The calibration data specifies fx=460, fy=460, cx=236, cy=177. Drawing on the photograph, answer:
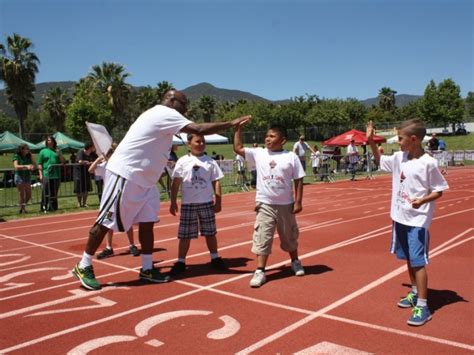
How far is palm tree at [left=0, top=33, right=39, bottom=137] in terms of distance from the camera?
159 feet

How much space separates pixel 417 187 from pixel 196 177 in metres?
2.73

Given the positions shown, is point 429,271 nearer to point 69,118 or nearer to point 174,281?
point 174,281

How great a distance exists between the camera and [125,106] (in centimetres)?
6109

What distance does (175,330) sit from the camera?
150 inches

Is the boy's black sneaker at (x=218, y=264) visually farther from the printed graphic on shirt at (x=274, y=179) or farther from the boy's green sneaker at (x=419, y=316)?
the boy's green sneaker at (x=419, y=316)

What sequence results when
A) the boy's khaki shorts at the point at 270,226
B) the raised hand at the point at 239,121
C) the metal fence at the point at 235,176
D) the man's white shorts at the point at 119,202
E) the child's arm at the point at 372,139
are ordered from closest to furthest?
1. the child's arm at the point at 372,139
2. the raised hand at the point at 239,121
3. the man's white shorts at the point at 119,202
4. the boy's khaki shorts at the point at 270,226
5. the metal fence at the point at 235,176

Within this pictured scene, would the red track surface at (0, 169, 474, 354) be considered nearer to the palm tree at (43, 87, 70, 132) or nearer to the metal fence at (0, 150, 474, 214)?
the metal fence at (0, 150, 474, 214)

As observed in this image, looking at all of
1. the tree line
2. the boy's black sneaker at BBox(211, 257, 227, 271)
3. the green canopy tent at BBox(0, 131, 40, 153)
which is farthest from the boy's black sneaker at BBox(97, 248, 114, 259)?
the tree line

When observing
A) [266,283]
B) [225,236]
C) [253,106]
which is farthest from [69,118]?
[266,283]

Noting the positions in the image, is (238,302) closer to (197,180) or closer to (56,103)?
(197,180)

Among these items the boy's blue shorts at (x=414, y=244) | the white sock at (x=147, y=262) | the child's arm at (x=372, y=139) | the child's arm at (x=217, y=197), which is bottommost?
the white sock at (x=147, y=262)

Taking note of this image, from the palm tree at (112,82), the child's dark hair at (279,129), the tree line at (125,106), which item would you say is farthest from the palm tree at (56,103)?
the child's dark hair at (279,129)

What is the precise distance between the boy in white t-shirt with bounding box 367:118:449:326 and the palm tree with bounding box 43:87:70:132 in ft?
223

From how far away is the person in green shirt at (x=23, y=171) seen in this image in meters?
11.9
